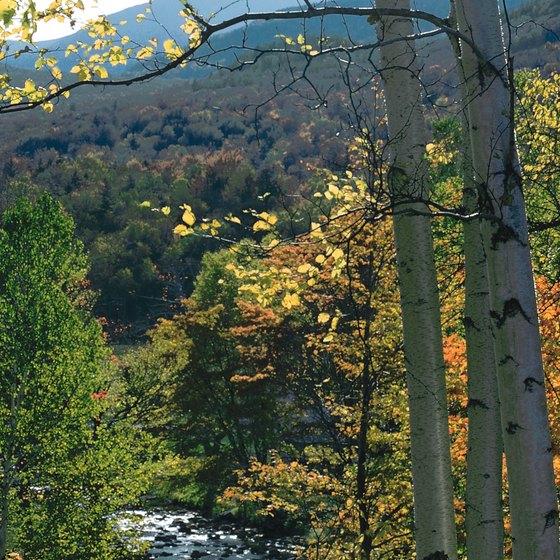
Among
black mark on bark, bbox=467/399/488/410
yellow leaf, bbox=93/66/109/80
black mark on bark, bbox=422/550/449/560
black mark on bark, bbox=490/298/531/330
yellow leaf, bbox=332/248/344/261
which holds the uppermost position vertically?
yellow leaf, bbox=93/66/109/80

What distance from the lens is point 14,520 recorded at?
16.2 metres

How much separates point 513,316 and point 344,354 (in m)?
13.4

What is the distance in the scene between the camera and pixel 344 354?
1620 cm

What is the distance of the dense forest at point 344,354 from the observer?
3322mm

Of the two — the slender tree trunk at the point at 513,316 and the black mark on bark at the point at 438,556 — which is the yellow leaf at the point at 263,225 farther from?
the black mark on bark at the point at 438,556

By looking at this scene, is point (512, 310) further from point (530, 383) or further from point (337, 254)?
point (337, 254)

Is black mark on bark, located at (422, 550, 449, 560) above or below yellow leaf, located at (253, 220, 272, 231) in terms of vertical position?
below

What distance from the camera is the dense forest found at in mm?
3322

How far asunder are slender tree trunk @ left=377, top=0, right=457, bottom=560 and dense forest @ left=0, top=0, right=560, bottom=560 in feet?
0.04

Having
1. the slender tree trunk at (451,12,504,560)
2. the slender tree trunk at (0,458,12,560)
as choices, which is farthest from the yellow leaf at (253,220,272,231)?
the slender tree trunk at (0,458,12,560)

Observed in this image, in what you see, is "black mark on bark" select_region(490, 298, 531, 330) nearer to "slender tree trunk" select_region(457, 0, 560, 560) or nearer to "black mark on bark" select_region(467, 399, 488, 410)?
"slender tree trunk" select_region(457, 0, 560, 560)

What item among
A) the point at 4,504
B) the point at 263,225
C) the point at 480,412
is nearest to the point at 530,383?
the point at 480,412

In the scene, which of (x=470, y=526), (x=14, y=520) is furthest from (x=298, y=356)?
(x=470, y=526)

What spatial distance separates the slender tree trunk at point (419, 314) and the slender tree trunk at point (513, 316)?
75cm
